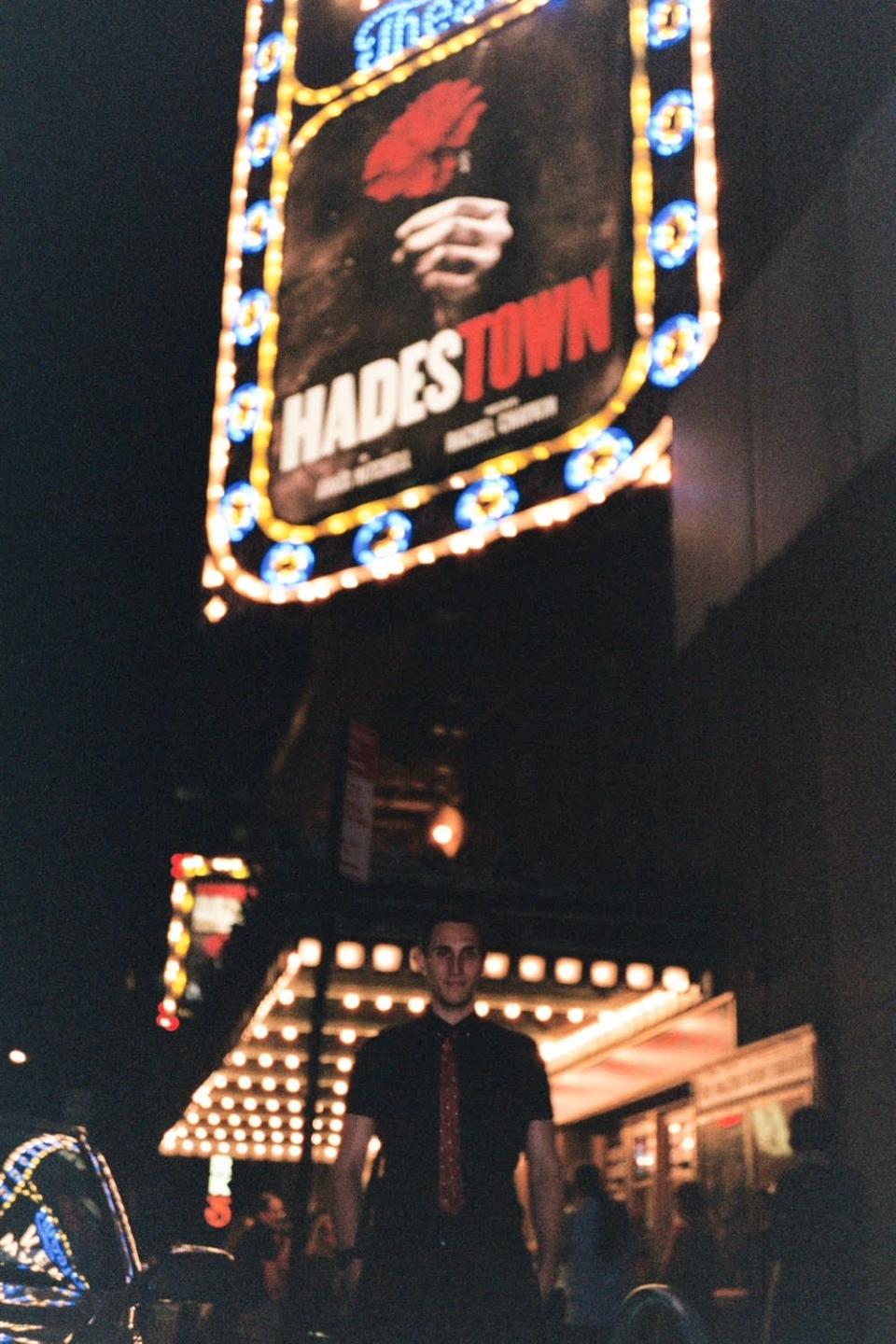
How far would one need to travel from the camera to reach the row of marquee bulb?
36.5ft

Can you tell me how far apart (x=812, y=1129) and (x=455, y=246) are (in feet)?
30.0

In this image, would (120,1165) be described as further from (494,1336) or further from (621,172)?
(494,1336)

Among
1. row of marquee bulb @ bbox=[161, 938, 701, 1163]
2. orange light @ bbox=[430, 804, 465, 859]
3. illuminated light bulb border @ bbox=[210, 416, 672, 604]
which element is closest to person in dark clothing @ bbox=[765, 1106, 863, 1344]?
row of marquee bulb @ bbox=[161, 938, 701, 1163]

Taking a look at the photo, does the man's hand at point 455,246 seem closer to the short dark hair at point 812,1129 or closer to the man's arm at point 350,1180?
the short dark hair at point 812,1129

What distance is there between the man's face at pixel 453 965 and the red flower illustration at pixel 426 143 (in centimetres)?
1076

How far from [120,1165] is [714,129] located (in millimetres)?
40513

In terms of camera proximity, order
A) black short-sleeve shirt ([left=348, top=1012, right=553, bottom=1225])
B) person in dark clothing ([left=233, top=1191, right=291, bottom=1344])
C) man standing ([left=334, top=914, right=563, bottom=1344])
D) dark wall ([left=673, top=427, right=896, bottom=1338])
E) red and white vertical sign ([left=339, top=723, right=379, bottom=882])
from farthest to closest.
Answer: person in dark clothing ([left=233, top=1191, right=291, bottom=1344])
dark wall ([left=673, top=427, right=896, bottom=1338])
red and white vertical sign ([left=339, top=723, right=379, bottom=882])
black short-sleeve shirt ([left=348, top=1012, right=553, bottom=1225])
man standing ([left=334, top=914, right=563, bottom=1344])

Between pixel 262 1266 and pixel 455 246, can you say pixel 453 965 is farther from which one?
pixel 455 246

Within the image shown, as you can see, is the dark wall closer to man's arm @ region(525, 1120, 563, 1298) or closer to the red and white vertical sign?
the red and white vertical sign

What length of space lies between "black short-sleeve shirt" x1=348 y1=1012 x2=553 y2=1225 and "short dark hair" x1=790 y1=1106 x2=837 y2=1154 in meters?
2.70

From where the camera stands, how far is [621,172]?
1252 cm

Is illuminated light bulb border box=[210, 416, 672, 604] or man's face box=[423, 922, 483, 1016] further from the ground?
illuminated light bulb border box=[210, 416, 672, 604]

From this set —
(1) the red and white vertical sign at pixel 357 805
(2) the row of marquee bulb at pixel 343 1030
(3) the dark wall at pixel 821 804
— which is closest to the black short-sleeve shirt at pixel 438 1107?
(2) the row of marquee bulb at pixel 343 1030

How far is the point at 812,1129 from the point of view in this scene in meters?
6.71
